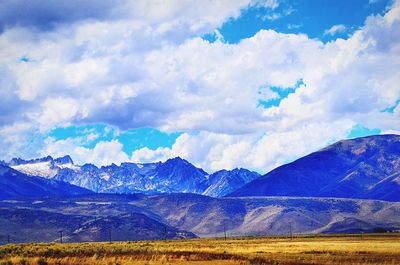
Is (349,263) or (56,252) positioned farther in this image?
(56,252)

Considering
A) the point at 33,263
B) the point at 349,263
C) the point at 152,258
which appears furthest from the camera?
the point at 152,258

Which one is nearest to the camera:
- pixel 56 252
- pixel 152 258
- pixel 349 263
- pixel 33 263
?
pixel 33 263

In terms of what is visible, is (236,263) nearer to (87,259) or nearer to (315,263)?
(315,263)

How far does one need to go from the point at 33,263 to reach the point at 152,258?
14.5 metres

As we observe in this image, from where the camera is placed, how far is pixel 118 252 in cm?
7606

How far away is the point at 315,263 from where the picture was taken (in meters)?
64.2

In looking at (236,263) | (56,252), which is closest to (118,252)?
(56,252)

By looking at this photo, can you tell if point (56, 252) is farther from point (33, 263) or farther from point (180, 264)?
point (180, 264)

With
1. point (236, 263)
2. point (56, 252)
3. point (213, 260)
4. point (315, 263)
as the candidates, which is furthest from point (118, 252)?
point (315, 263)

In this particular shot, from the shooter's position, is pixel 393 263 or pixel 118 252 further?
pixel 118 252

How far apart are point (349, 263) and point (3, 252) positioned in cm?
4605

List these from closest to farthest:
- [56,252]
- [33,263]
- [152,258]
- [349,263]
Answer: [33,263], [349,263], [152,258], [56,252]

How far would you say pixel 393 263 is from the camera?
62156mm

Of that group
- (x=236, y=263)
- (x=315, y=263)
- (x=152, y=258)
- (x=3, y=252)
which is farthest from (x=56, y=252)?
(x=315, y=263)
